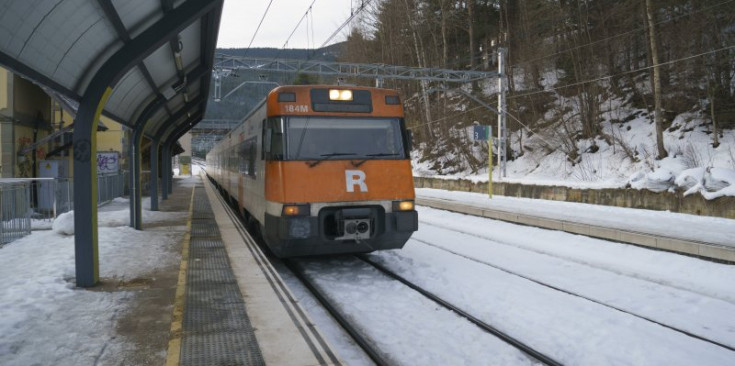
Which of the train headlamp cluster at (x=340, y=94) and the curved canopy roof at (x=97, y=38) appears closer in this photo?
the curved canopy roof at (x=97, y=38)

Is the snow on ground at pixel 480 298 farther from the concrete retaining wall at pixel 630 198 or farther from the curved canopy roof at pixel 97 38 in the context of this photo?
the curved canopy roof at pixel 97 38

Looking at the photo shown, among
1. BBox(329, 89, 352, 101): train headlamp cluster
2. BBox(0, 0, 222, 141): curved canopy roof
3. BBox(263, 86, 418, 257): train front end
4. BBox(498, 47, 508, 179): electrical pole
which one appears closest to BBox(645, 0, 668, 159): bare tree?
BBox(498, 47, 508, 179): electrical pole

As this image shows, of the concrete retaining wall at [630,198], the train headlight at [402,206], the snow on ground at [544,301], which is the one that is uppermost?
the train headlight at [402,206]

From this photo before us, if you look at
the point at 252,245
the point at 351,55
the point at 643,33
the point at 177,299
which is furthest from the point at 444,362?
the point at 351,55

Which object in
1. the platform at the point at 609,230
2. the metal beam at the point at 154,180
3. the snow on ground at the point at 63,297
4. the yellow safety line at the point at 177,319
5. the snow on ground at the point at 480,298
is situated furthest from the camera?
the metal beam at the point at 154,180

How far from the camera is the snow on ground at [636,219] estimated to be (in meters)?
10.5

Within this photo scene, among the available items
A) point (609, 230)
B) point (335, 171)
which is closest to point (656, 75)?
point (609, 230)

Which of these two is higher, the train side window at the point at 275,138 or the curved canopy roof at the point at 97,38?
the curved canopy roof at the point at 97,38

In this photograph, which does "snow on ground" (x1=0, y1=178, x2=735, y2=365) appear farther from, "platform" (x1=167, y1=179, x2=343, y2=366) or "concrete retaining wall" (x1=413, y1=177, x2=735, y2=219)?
"concrete retaining wall" (x1=413, y1=177, x2=735, y2=219)

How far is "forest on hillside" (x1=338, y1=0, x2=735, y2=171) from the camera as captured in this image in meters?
20.8

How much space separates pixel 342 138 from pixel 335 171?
580 mm

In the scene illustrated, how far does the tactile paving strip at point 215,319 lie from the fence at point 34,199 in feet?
15.0

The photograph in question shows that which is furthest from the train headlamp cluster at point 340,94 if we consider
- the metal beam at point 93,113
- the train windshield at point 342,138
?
the metal beam at point 93,113

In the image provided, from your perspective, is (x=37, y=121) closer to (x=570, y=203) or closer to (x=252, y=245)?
(x=252, y=245)
